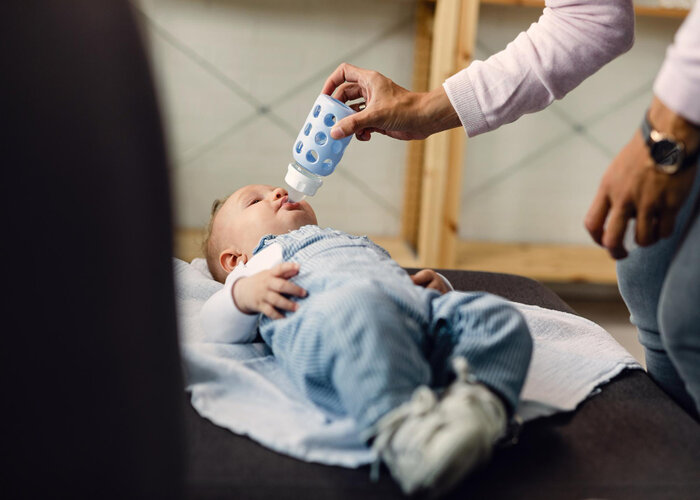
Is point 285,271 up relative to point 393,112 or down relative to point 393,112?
down

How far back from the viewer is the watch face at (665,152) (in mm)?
630

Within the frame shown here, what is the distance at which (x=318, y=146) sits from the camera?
3.37ft

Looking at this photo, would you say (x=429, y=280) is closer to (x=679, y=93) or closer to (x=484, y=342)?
(x=484, y=342)

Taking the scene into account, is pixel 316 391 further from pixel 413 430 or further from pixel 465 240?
pixel 465 240

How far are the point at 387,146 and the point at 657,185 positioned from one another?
154 centimetres

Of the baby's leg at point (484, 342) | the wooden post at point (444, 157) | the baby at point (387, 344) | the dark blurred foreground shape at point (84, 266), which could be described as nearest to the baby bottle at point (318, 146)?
the baby at point (387, 344)

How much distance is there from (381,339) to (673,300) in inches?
11.9

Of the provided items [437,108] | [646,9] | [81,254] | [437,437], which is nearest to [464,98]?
[437,108]

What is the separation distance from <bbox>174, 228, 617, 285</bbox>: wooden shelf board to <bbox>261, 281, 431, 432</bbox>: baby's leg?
1.21m

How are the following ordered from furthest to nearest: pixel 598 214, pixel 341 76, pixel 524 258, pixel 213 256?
pixel 524 258, pixel 213 256, pixel 341 76, pixel 598 214

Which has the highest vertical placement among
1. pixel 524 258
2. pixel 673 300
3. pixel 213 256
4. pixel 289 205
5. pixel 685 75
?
pixel 685 75

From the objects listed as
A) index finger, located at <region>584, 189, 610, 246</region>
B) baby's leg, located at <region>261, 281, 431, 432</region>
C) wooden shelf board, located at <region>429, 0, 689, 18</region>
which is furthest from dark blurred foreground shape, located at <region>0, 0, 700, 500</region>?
wooden shelf board, located at <region>429, 0, 689, 18</region>

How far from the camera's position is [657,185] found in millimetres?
644

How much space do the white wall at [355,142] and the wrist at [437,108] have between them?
111 centimetres
